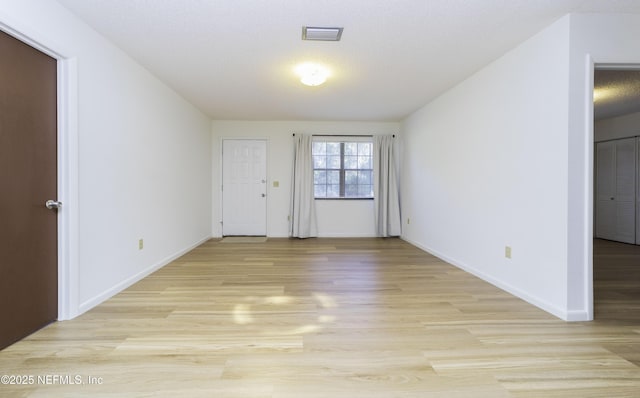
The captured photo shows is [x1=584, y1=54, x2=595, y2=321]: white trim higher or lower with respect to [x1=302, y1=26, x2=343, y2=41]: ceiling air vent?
lower

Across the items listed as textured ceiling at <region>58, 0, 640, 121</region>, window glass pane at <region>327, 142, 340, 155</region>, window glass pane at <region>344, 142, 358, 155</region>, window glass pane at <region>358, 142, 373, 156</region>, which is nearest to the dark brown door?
textured ceiling at <region>58, 0, 640, 121</region>

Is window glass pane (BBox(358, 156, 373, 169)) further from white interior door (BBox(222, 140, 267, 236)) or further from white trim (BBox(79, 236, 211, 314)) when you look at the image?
white trim (BBox(79, 236, 211, 314))

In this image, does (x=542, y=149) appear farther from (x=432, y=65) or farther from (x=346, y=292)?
(x=346, y=292)

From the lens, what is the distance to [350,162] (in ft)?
20.2

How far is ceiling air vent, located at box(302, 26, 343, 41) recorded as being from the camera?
244 centimetres

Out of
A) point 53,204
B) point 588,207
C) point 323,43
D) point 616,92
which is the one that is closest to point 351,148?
point 323,43

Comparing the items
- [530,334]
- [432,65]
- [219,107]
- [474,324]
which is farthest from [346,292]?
[219,107]

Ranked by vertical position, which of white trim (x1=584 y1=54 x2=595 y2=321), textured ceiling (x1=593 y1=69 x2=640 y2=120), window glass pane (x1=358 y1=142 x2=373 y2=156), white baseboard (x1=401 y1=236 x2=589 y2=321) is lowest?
white baseboard (x1=401 y1=236 x2=589 y2=321)

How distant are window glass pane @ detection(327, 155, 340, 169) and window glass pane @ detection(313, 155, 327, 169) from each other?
0.26ft

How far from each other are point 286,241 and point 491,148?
144 inches

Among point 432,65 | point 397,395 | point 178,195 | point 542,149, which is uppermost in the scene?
point 432,65

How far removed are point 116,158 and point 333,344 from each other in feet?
8.06

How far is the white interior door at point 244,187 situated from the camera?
234 inches

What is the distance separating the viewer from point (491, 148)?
3105mm
